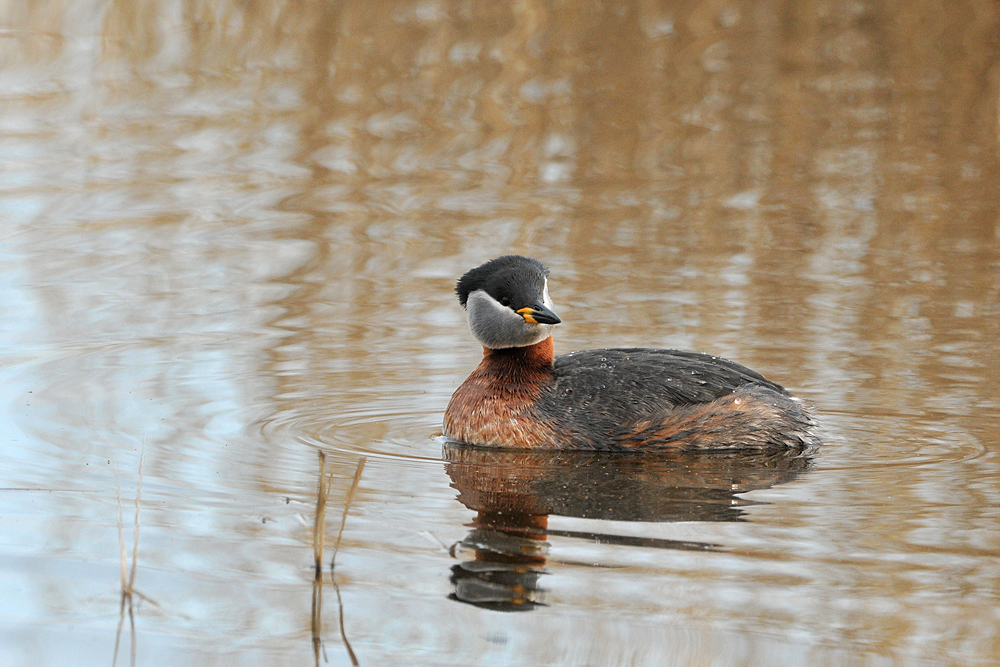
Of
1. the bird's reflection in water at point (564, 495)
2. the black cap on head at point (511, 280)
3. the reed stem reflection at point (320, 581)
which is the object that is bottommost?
the bird's reflection in water at point (564, 495)

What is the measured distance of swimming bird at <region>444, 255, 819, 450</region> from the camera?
23.3ft

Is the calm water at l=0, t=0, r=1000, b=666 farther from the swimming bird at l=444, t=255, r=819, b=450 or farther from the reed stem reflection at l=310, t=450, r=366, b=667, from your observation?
the swimming bird at l=444, t=255, r=819, b=450

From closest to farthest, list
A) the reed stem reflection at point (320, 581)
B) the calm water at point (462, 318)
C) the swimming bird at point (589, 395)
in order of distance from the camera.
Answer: the reed stem reflection at point (320, 581)
the calm water at point (462, 318)
the swimming bird at point (589, 395)

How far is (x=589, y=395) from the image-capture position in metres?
7.25

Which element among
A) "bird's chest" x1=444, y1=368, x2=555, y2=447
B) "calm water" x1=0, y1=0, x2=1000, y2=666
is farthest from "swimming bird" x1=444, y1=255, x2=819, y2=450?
"calm water" x1=0, y1=0, x2=1000, y2=666

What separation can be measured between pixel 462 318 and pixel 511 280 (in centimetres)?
211

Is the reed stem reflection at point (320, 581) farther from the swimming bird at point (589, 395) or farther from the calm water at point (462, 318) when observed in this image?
the swimming bird at point (589, 395)

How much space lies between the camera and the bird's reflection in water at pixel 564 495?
5184mm

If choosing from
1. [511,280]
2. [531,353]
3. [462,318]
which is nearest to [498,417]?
A: [531,353]

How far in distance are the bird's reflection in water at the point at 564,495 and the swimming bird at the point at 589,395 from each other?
0.26 feet

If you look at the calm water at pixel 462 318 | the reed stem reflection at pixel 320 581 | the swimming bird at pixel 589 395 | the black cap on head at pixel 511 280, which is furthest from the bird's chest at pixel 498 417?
the reed stem reflection at pixel 320 581

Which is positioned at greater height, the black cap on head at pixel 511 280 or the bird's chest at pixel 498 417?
the black cap on head at pixel 511 280

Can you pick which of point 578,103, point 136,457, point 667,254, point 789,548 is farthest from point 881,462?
point 578,103

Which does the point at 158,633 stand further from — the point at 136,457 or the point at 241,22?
the point at 241,22
